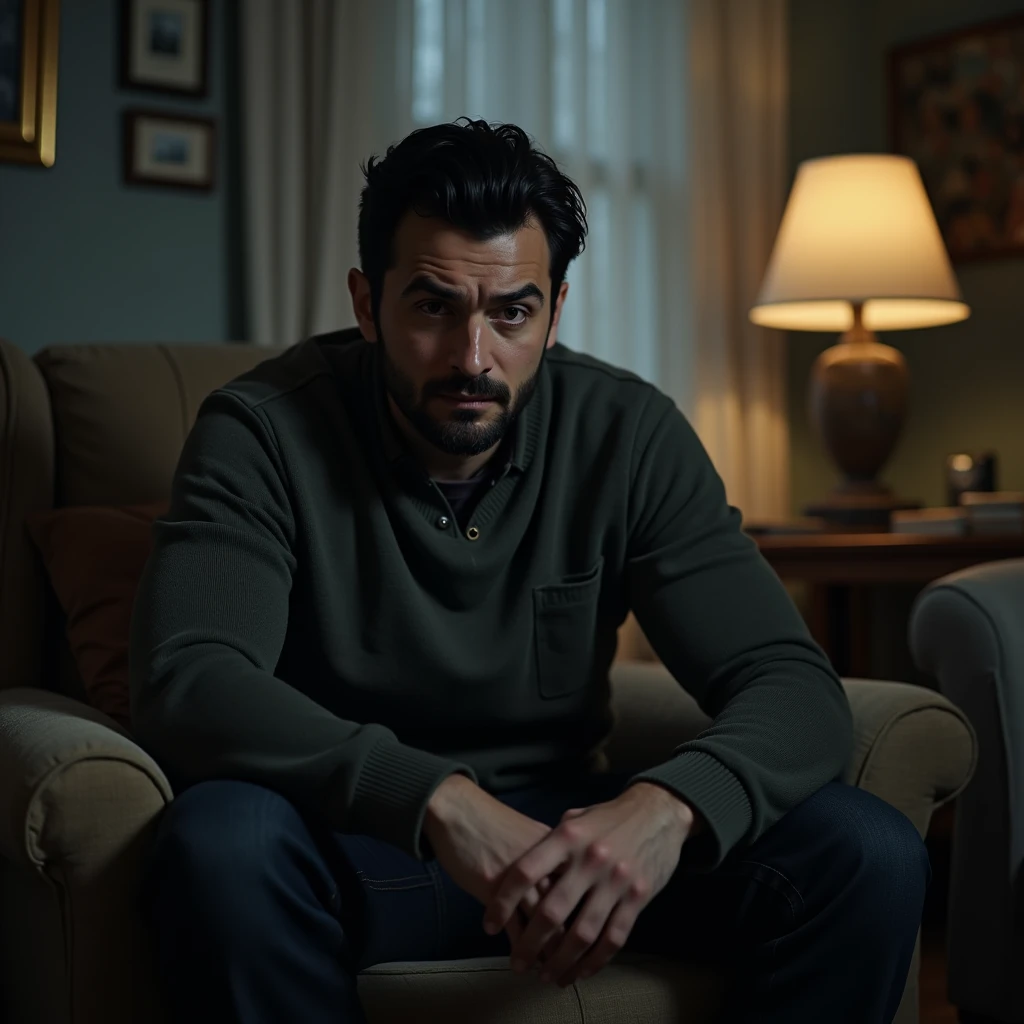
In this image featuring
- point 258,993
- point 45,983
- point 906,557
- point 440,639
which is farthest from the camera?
point 906,557

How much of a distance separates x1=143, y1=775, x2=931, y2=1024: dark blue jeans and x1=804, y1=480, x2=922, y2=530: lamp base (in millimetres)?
1561

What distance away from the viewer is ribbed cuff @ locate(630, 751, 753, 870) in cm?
119

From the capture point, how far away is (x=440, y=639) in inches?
55.4

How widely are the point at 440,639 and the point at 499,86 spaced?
193cm

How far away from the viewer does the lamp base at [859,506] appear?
110 inches

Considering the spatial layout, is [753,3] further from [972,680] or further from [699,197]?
[972,680]

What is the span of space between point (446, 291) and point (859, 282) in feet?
5.04

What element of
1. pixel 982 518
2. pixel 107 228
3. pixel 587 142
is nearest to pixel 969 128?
pixel 587 142

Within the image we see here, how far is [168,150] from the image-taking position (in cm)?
264

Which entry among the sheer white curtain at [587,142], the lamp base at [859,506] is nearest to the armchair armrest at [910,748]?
the lamp base at [859,506]

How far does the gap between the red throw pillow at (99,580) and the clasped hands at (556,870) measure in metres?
0.60

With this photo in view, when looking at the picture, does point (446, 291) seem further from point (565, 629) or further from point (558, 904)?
point (558, 904)

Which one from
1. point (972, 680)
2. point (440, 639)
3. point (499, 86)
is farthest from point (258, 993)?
point (499, 86)

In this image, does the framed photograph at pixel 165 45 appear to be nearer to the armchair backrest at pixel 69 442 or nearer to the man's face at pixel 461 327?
the armchair backrest at pixel 69 442
